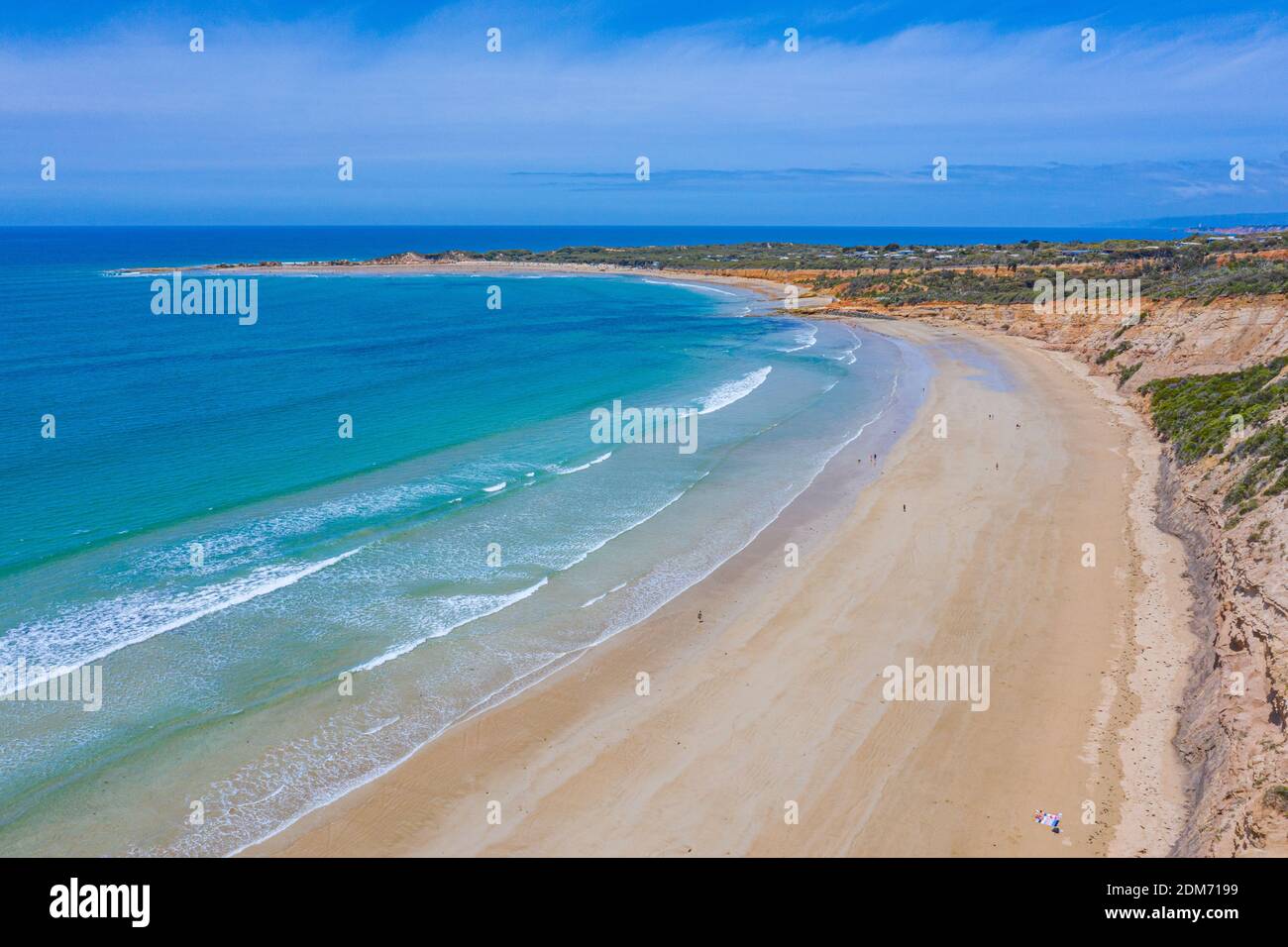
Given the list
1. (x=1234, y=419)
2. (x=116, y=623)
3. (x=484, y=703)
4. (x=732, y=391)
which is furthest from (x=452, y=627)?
(x=732, y=391)

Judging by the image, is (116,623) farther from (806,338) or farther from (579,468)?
(806,338)

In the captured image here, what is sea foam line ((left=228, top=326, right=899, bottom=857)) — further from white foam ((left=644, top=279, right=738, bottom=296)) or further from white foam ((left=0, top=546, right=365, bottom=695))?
white foam ((left=644, top=279, right=738, bottom=296))

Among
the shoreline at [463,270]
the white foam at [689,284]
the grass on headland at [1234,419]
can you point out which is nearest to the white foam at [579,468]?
the grass on headland at [1234,419]

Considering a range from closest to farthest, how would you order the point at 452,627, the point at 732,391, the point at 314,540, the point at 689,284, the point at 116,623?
1. the point at 116,623
2. the point at 452,627
3. the point at 314,540
4. the point at 732,391
5. the point at 689,284

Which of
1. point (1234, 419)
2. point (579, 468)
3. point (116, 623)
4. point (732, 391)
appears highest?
point (732, 391)

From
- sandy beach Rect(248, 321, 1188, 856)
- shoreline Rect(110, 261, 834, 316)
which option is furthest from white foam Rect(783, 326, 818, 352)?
shoreline Rect(110, 261, 834, 316)

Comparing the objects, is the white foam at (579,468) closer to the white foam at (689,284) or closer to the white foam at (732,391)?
the white foam at (732,391)
